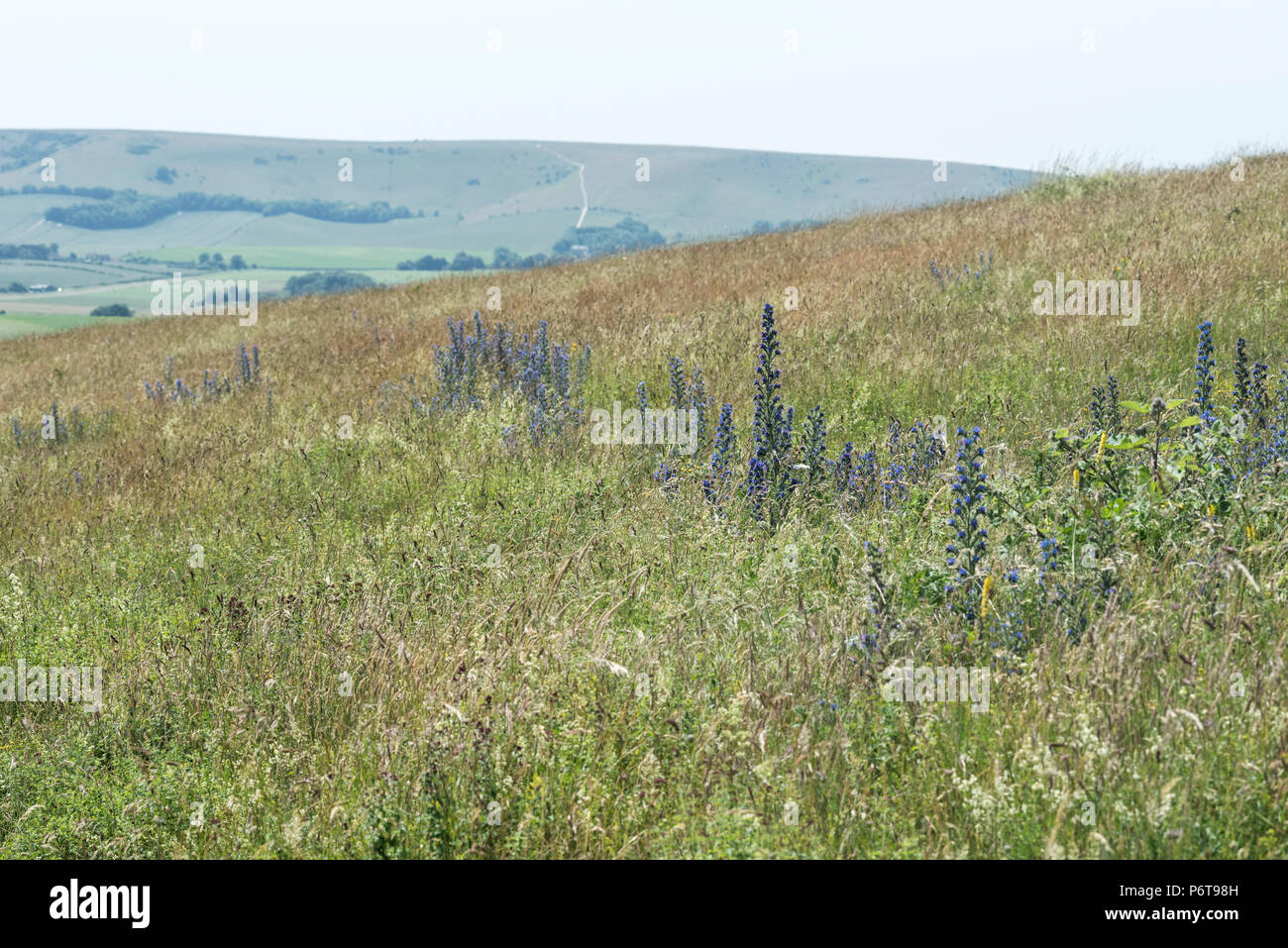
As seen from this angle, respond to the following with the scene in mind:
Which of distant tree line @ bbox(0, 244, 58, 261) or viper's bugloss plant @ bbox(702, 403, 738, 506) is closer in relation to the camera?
viper's bugloss plant @ bbox(702, 403, 738, 506)

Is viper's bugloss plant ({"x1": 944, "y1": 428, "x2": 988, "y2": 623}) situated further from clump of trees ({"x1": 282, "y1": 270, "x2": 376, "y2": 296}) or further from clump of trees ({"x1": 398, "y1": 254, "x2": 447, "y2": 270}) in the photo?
clump of trees ({"x1": 398, "y1": 254, "x2": 447, "y2": 270})

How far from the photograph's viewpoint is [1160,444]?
433 centimetres

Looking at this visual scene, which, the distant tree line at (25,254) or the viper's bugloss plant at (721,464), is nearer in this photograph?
the viper's bugloss plant at (721,464)

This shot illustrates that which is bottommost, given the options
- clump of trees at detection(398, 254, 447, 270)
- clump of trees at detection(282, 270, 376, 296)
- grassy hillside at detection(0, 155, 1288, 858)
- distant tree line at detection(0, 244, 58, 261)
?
grassy hillside at detection(0, 155, 1288, 858)

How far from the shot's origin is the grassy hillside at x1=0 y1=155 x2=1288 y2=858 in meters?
2.51

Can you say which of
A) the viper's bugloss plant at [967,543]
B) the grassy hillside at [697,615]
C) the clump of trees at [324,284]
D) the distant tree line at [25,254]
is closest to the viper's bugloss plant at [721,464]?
the grassy hillside at [697,615]

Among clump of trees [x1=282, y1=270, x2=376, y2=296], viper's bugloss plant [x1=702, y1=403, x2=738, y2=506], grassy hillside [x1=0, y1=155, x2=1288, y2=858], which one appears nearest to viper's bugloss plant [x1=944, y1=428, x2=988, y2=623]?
grassy hillside [x1=0, y1=155, x2=1288, y2=858]

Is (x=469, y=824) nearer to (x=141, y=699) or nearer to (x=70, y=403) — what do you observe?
(x=141, y=699)

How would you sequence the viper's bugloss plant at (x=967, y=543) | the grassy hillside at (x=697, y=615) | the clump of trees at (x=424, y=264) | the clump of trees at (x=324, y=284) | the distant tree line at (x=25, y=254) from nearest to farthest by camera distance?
the grassy hillside at (x=697, y=615)
the viper's bugloss plant at (x=967, y=543)
the clump of trees at (x=324, y=284)
the clump of trees at (x=424, y=264)
the distant tree line at (x=25, y=254)

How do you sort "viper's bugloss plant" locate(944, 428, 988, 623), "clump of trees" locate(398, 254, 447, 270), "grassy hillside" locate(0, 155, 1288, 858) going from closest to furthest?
"grassy hillside" locate(0, 155, 1288, 858), "viper's bugloss plant" locate(944, 428, 988, 623), "clump of trees" locate(398, 254, 447, 270)

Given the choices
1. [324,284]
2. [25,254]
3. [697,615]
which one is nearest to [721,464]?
[697,615]

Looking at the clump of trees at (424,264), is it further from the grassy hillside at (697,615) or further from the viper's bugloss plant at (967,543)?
the viper's bugloss plant at (967,543)

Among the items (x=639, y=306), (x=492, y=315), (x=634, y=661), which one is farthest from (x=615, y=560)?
(x=492, y=315)

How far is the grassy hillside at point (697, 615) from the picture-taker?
2.51 metres
